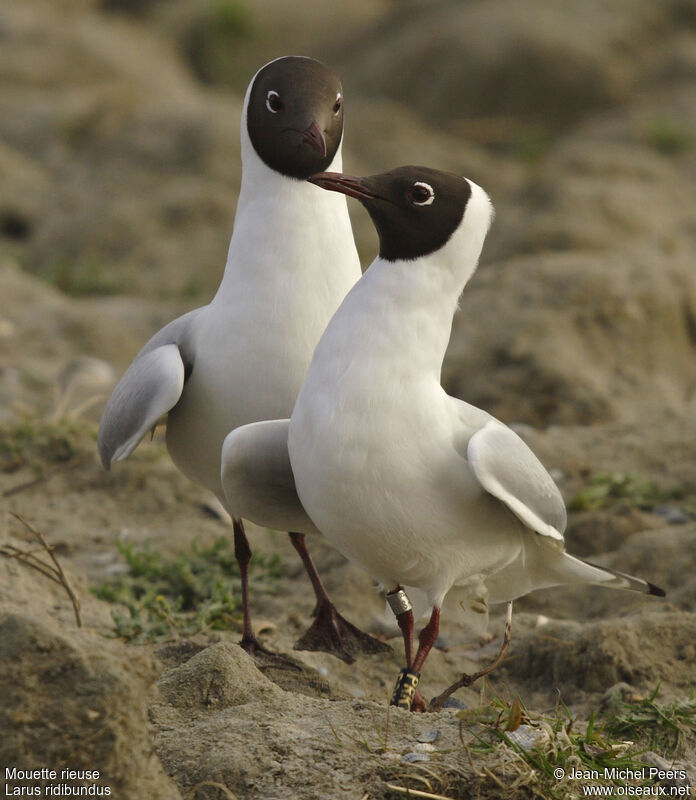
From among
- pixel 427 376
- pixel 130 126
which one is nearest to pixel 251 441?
pixel 427 376

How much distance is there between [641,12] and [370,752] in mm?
12358

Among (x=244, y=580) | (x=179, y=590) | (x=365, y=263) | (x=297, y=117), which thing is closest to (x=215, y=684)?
(x=244, y=580)

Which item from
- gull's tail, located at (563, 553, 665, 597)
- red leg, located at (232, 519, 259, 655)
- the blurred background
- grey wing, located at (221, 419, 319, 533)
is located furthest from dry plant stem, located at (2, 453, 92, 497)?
gull's tail, located at (563, 553, 665, 597)

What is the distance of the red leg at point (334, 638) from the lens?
12.3ft

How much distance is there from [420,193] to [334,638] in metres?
1.45

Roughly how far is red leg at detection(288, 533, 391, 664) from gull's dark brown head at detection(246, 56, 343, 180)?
1.36m

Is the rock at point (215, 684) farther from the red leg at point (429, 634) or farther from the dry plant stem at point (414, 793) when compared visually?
the dry plant stem at point (414, 793)

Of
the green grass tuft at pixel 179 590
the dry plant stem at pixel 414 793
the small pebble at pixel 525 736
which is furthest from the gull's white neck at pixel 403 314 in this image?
the green grass tuft at pixel 179 590

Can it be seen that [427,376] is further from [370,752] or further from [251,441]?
[370,752]

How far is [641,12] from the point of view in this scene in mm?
13492

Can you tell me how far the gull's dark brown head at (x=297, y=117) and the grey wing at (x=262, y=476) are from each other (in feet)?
2.75

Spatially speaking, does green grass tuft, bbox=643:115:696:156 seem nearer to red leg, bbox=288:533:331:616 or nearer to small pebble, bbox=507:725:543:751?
red leg, bbox=288:533:331:616

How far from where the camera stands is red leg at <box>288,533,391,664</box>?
12.3 ft

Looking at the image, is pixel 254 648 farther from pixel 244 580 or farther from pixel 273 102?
pixel 273 102
